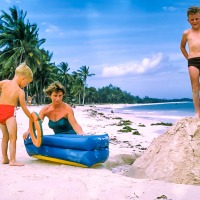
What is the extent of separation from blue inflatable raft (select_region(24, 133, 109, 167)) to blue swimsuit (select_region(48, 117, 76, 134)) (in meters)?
0.43

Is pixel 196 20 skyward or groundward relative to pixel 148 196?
skyward

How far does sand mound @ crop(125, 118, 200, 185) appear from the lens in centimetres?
397

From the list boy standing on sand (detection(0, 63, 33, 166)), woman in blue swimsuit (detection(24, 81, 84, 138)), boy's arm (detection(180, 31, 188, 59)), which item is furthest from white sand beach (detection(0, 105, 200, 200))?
boy's arm (detection(180, 31, 188, 59))

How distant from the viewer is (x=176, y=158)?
4.18 m

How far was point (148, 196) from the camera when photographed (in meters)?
3.10

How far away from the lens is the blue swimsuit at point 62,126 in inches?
199

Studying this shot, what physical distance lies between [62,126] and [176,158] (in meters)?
1.95

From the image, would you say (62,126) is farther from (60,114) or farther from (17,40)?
(17,40)

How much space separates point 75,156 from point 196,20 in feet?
8.84

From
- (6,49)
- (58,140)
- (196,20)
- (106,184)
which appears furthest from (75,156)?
(6,49)

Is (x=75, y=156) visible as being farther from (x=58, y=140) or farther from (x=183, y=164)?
(x=183, y=164)

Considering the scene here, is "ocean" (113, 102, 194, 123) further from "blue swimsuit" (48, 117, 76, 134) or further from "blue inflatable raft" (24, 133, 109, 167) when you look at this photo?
"blue inflatable raft" (24, 133, 109, 167)

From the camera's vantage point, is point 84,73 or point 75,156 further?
point 84,73

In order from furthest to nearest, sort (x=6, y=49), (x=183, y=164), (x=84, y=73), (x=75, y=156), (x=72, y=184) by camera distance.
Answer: (x=84, y=73) < (x=6, y=49) < (x=75, y=156) < (x=183, y=164) < (x=72, y=184)
